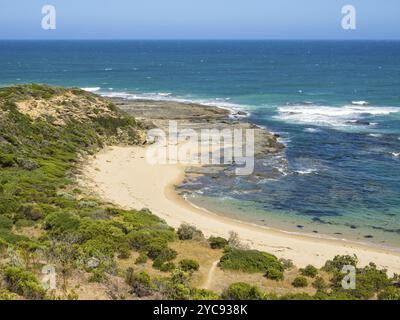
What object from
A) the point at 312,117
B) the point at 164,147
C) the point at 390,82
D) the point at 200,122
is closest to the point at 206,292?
the point at 164,147

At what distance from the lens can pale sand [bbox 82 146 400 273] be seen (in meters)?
27.2

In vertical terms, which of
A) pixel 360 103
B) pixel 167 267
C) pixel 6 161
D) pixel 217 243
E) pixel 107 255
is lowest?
pixel 217 243

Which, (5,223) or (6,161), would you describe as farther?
(6,161)

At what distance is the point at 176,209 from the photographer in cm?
3444

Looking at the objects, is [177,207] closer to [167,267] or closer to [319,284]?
[167,267]

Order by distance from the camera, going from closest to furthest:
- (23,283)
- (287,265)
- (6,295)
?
(6,295) → (23,283) → (287,265)

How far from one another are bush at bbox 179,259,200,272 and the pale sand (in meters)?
5.98

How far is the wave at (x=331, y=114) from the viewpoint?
6694 centimetres

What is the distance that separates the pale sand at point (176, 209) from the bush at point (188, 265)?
5976mm

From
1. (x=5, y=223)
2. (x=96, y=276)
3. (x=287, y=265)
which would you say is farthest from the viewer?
(x=5, y=223)

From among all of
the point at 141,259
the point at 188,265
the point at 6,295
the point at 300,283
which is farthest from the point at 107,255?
the point at 300,283

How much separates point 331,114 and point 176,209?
44539 millimetres

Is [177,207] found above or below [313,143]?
below
